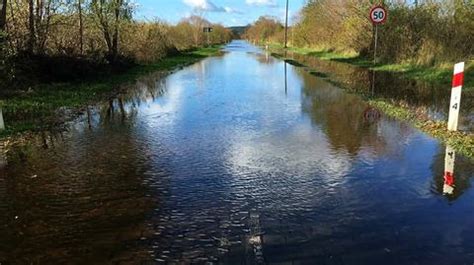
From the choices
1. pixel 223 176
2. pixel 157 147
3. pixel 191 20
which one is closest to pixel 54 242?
pixel 223 176

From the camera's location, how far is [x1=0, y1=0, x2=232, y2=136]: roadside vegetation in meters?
13.8

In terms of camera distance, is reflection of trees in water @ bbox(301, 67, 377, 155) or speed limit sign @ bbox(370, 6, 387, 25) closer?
reflection of trees in water @ bbox(301, 67, 377, 155)

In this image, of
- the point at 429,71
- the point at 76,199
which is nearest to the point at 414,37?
the point at 429,71

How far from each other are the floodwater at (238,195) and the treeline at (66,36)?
25.2 feet

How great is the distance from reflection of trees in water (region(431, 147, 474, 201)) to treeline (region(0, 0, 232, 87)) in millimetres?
12140

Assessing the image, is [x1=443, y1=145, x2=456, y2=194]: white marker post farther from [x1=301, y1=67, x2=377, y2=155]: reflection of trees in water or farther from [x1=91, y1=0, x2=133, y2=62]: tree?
[x1=91, y1=0, x2=133, y2=62]: tree

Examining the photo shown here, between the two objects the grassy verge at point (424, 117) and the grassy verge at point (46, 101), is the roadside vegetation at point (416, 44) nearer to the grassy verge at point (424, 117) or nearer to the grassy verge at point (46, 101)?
the grassy verge at point (424, 117)

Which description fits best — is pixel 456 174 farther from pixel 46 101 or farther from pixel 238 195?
pixel 46 101

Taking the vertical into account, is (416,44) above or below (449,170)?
above

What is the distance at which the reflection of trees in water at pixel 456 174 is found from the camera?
6.18m

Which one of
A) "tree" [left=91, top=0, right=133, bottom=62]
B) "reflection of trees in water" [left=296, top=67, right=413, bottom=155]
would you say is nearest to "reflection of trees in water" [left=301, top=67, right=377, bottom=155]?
"reflection of trees in water" [left=296, top=67, right=413, bottom=155]

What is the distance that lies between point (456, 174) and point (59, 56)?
15.7m

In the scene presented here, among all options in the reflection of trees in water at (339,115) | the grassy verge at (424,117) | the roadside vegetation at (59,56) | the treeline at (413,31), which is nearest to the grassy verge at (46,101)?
the roadside vegetation at (59,56)

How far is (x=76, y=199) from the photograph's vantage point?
601 cm
